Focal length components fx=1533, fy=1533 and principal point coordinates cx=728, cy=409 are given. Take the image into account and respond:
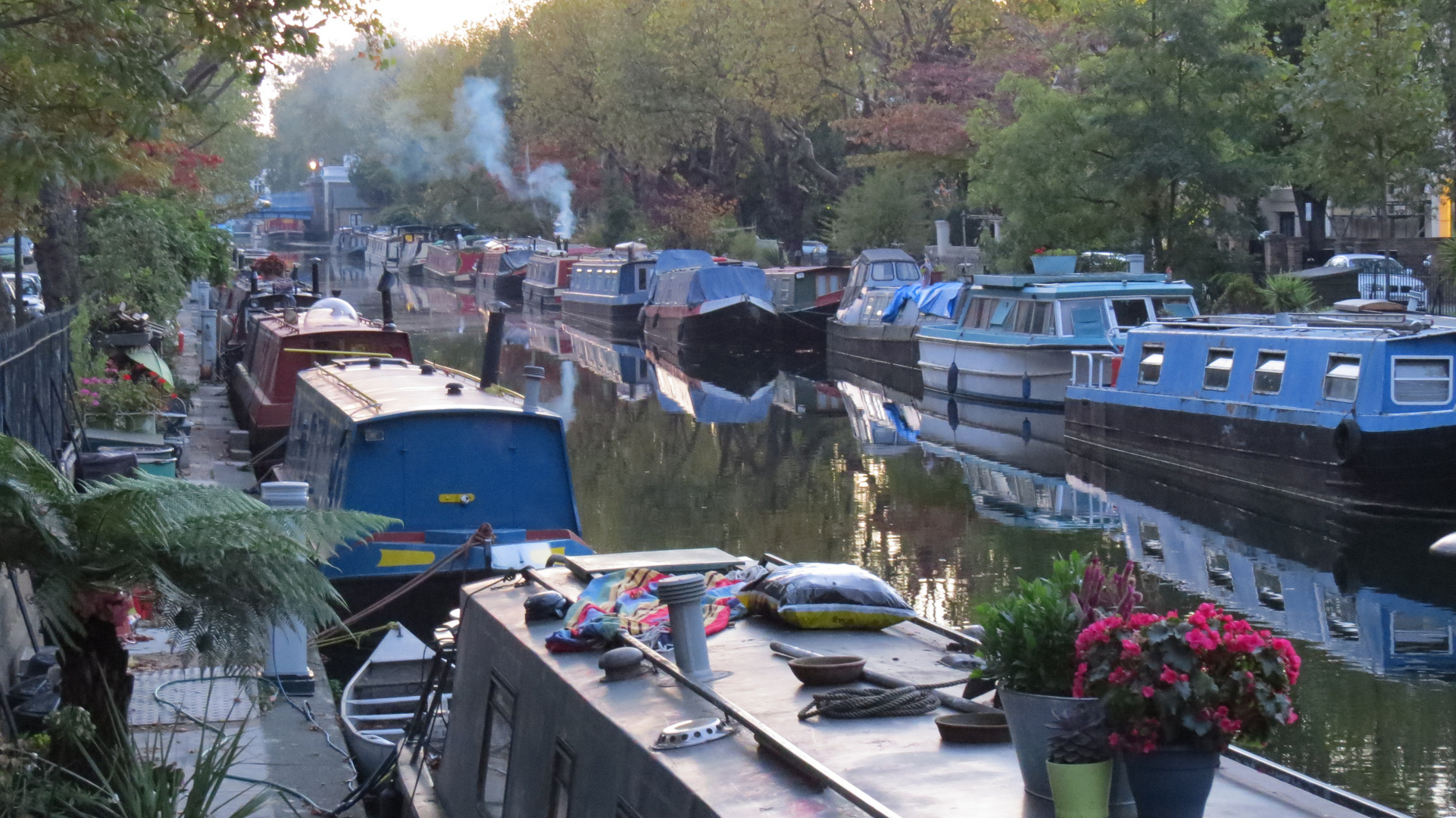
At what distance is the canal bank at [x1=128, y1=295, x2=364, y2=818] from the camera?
7770mm

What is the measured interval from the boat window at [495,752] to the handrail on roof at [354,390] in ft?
21.7

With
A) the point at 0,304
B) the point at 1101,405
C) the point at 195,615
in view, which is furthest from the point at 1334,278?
the point at 195,615

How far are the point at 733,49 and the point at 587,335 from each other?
11.2 meters

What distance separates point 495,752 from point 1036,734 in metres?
3.68

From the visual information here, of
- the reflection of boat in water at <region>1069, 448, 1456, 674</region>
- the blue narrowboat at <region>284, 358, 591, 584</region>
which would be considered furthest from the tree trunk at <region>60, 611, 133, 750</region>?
the reflection of boat in water at <region>1069, 448, 1456, 674</region>

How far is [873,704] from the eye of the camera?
5.06 metres

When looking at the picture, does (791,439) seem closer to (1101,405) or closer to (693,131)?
(1101,405)

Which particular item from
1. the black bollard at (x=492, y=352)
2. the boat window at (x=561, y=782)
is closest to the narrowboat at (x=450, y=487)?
the black bollard at (x=492, y=352)

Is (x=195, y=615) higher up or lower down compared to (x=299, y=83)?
lower down

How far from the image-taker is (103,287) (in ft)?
82.2

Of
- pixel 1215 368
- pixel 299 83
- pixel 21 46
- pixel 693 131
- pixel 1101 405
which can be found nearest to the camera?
pixel 21 46

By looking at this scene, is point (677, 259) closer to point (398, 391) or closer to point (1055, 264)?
point (1055, 264)

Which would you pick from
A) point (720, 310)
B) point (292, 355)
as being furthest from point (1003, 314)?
point (720, 310)

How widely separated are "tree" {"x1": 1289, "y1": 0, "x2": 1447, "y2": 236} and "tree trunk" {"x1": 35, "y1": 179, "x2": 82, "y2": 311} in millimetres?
23394
